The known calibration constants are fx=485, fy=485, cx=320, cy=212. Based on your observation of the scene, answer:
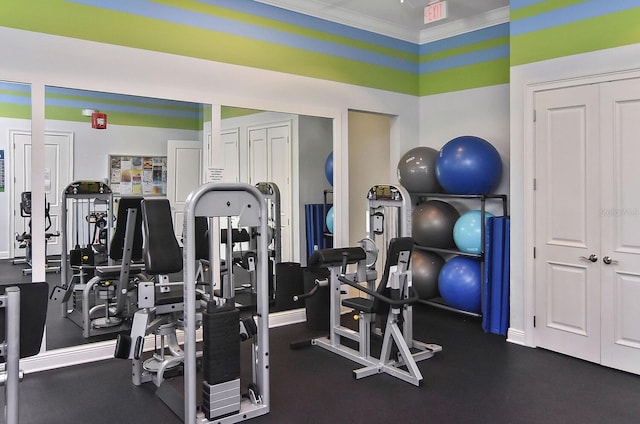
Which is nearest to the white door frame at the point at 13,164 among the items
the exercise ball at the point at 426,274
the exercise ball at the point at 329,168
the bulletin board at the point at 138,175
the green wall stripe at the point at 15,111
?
the green wall stripe at the point at 15,111

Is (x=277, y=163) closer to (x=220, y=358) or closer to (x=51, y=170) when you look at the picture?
(x=51, y=170)

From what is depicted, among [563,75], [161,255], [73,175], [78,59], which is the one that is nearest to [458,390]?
[161,255]

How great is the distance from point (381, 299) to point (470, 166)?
199 cm

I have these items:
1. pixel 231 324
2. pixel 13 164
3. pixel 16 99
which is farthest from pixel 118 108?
pixel 231 324

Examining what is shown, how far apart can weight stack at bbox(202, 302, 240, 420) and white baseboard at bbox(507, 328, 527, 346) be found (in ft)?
9.24

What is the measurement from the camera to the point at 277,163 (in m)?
5.25

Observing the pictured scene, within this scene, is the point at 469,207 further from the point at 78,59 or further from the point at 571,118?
the point at 78,59

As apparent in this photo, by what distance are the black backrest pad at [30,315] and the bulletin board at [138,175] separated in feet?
7.22

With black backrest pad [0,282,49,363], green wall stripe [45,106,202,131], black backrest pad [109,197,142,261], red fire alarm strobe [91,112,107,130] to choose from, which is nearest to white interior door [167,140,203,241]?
green wall stripe [45,106,202,131]

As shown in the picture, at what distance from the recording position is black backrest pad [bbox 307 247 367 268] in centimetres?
406

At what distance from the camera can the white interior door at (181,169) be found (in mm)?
4504

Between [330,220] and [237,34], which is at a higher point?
[237,34]

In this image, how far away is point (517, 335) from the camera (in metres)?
4.53

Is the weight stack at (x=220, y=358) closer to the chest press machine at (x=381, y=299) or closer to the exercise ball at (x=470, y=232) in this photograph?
the chest press machine at (x=381, y=299)
